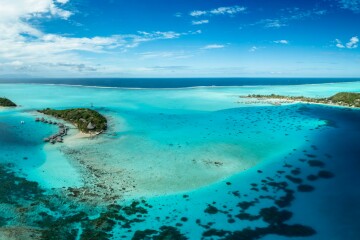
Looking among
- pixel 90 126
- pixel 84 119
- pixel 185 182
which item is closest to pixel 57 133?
pixel 90 126

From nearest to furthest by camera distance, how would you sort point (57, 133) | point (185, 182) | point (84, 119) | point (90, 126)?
point (185, 182), point (57, 133), point (90, 126), point (84, 119)

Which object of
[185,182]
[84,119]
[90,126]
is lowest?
[185,182]

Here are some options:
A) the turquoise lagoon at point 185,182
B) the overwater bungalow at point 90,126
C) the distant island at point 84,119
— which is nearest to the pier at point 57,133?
the turquoise lagoon at point 185,182

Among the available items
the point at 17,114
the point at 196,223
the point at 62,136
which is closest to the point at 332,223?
the point at 196,223

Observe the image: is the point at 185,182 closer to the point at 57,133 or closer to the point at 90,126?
the point at 90,126

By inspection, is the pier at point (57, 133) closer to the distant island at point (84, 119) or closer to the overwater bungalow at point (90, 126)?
the distant island at point (84, 119)

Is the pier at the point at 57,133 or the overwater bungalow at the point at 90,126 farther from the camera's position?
the overwater bungalow at the point at 90,126

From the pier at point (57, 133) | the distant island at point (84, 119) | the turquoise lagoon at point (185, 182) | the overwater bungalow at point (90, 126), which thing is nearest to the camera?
the turquoise lagoon at point (185, 182)
